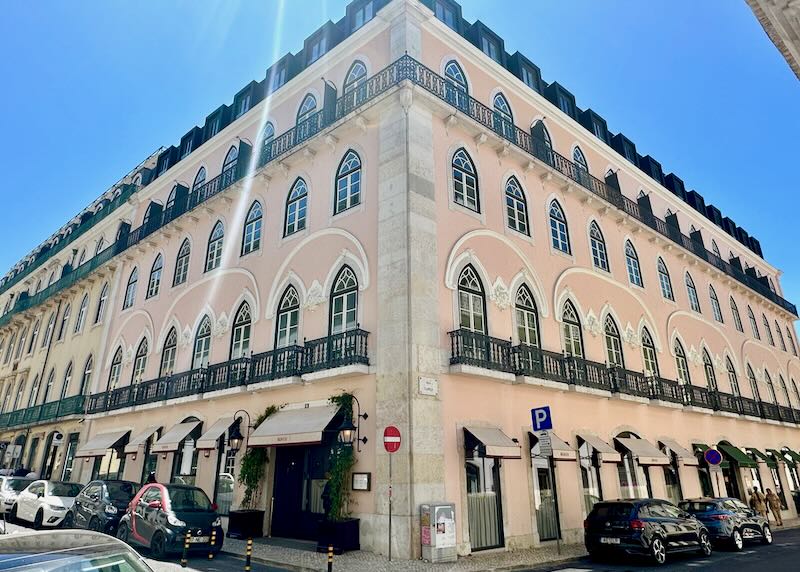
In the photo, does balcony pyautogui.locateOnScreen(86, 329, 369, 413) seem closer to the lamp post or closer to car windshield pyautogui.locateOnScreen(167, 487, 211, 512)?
the lamp post

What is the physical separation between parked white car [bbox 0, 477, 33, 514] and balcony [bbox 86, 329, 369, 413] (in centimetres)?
410

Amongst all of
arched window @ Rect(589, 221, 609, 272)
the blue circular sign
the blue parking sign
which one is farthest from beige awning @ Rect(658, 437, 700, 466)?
the blue parking sign

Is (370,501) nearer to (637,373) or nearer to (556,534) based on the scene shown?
(556,534)

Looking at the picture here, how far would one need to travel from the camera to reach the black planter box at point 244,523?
12.9m

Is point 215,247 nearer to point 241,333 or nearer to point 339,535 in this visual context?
point 241,333

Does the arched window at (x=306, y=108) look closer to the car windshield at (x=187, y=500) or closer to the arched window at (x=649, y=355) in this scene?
the car windshield at (x=187, y=500)

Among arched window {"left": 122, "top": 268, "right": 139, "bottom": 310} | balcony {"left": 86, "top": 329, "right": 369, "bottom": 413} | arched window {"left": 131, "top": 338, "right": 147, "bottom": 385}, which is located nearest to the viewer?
balcony {"left": 86, "top": 329, "right": 369, "bottom": 413}

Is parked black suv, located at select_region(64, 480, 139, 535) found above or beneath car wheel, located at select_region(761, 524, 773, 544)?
above

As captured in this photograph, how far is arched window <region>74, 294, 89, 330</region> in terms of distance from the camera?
26531 millimetres

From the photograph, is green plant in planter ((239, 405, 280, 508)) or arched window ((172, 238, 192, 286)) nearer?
green plant in planter ((239, 405, 280, 508))

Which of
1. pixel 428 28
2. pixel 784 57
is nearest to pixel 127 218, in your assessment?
pixel 428 28

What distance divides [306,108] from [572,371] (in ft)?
41.1

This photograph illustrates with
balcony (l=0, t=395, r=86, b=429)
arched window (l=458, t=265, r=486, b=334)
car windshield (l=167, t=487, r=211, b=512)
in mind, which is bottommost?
car windshield (l=167, t=487, r=211, b=512)

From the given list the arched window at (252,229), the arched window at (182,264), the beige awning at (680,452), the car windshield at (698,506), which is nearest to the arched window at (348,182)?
the arched window at (252,229)
